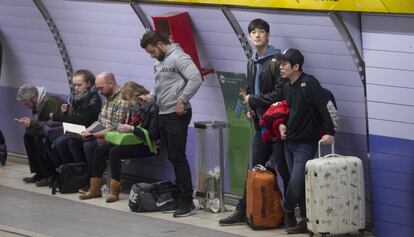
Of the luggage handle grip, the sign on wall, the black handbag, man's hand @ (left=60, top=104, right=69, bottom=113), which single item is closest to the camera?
the sign on wall

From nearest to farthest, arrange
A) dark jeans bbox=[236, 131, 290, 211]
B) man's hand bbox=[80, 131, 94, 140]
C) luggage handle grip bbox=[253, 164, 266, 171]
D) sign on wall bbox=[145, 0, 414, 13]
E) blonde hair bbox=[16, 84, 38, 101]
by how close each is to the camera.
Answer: sign on wall bbox=[145, 0, 414, 13], dark jeans bbox=[236, 131, 290, 211], luggage handle grip bbox=[253, 164, 266, 171], man's hand bbox=[80, 131, 94, 140], blonde hair bbox=[16, 84, 38, 101]

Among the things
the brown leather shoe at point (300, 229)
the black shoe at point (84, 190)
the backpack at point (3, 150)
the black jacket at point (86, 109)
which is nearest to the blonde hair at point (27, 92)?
the black jacket at point (86, 109)

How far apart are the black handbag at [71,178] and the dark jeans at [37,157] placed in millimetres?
603

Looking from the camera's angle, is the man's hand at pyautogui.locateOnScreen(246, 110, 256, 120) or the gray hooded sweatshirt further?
the gray hooded sweatshirt

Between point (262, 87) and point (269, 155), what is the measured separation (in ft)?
2.25

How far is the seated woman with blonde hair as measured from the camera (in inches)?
471

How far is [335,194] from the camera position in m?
9.59

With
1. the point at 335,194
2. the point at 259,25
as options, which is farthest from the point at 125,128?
the point at 335,194

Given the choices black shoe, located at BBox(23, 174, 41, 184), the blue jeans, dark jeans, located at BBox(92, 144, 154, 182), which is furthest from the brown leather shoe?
black shoe, located at BBox(23, 174, 41, 184)

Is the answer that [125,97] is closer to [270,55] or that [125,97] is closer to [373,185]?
[270,55]

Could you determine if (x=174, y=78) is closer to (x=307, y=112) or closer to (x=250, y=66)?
(x=250, y=66)

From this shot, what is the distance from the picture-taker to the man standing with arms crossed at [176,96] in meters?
11.1

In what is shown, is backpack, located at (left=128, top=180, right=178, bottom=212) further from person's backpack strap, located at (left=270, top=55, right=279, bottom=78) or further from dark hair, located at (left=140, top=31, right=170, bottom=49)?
person's backpack strap, located at (left=270, top=55, right=279, bottom=78)

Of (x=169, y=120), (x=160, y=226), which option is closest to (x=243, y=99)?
(x=169, y=120)
